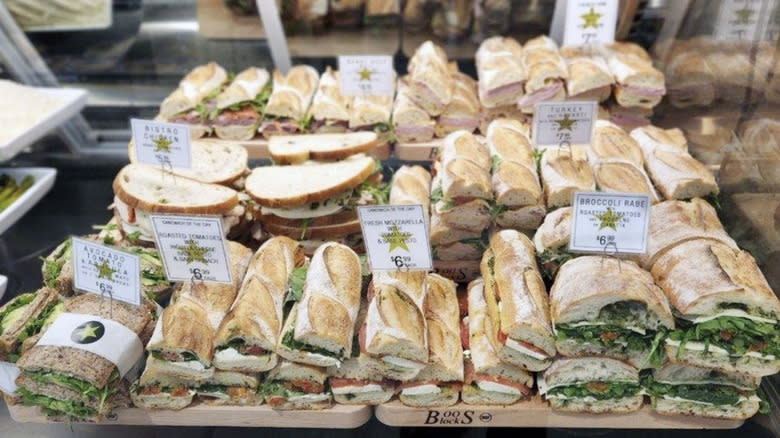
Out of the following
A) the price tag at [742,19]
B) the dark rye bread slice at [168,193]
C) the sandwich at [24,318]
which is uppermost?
the price tag at [742,19]

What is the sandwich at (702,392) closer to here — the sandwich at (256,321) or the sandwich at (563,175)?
the sandwich at (563,175)

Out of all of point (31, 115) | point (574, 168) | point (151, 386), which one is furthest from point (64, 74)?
point (574, 168)

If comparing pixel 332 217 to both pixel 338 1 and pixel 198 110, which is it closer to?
pixel 198 110

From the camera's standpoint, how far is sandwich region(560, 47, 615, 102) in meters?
4.03

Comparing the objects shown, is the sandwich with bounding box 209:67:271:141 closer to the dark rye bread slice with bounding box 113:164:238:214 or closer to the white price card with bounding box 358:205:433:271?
the dark rye bread slice with bounding box 113:164:238:214

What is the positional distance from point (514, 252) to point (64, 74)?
4041mm

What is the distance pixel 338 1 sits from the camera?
4.77m

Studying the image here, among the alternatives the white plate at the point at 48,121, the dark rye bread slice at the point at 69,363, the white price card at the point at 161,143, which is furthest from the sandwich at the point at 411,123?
the dark rye bread slice at the point at 69,363

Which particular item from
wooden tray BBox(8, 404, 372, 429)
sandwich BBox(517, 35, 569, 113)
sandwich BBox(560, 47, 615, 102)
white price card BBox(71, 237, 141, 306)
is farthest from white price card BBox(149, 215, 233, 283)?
sandwich BBox(560, 47, 615, 102)

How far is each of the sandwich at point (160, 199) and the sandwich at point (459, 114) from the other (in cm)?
150

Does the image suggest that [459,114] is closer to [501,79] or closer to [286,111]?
[501,79]

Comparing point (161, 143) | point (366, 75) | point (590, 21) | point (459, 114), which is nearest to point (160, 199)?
point (161, 143)

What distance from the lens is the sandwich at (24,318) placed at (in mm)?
2604

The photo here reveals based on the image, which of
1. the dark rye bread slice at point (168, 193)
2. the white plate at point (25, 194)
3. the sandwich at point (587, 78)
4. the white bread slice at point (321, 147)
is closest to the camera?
the dark rye bread slice at point (168, 193)
